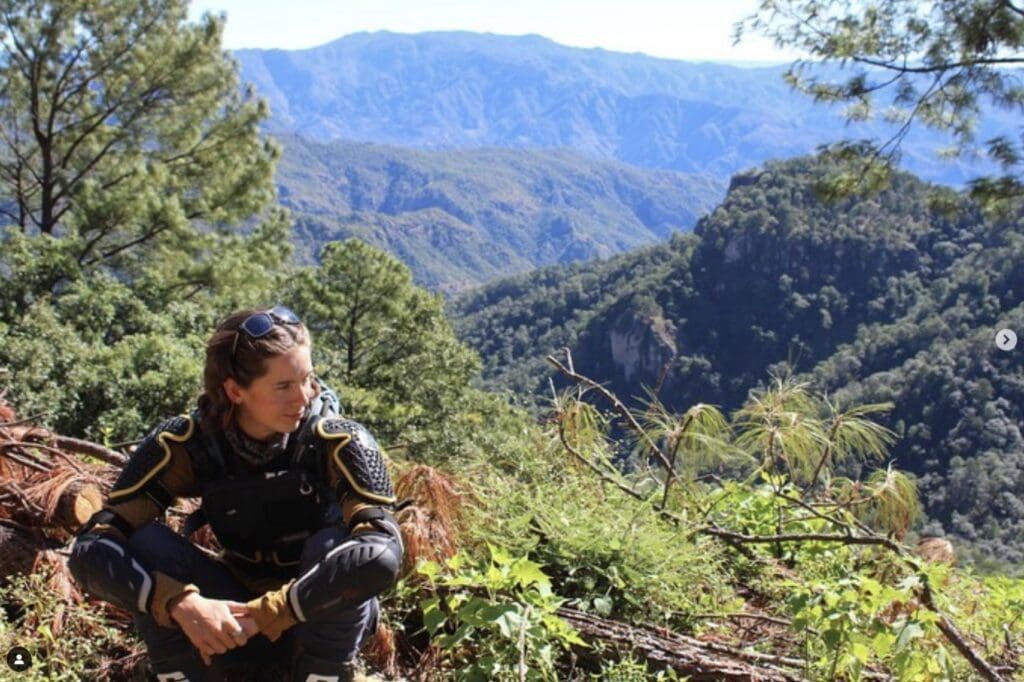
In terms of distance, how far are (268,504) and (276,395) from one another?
247 millimetres

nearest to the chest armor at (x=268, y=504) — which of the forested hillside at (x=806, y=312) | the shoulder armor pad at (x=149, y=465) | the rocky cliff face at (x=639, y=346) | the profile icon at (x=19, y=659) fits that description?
the shoulder armor pad at (x=149, y=465)

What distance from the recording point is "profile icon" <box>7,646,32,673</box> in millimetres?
1812

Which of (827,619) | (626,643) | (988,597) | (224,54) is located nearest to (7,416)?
(626,643)

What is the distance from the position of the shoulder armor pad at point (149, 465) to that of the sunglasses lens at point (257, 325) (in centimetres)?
24

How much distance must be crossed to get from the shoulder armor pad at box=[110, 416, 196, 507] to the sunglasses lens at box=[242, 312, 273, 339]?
24 centimetres

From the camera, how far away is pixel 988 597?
2.25 m

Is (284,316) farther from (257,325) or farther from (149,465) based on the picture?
(149,465)

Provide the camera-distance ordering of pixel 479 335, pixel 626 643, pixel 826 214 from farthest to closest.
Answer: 1. pixel 479 335
2. pixel 826 214
3. pixel 626 643

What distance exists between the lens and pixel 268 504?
1685mm

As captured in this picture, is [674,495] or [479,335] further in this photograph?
[479,335]

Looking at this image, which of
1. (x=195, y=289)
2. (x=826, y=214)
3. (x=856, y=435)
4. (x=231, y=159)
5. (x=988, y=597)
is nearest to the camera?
(x=988, y=597)

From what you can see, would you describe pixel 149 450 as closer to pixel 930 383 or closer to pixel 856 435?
pixel 856 435

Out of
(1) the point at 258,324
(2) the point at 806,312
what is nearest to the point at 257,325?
(1) the point at 258,324

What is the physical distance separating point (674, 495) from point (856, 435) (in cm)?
61
